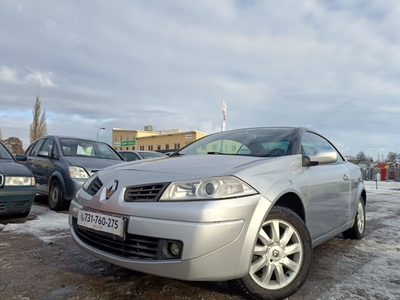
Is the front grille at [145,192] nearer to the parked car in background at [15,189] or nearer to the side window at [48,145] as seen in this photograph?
the parked car in background at [15,189]

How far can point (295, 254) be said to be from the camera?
92.9 inches

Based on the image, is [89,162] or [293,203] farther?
[89,162]

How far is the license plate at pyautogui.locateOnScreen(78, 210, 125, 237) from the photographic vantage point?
2.09 metres

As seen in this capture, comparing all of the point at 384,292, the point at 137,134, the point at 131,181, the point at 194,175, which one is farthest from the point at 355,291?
the point at 137,134

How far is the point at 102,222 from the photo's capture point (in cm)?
222

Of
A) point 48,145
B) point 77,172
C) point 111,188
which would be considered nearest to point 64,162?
point 77,172

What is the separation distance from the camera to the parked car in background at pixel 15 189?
440cm

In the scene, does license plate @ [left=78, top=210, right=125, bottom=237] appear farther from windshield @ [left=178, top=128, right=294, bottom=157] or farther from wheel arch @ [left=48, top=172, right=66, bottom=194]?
wheel arch @ [left=48, top=172, right=66, bottom=194]

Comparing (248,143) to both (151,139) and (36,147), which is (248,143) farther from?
(151,139)

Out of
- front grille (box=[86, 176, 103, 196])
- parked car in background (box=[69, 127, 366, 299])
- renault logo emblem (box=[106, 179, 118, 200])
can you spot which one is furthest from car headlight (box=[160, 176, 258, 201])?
front grille (box=[86, 176, 103, 196])

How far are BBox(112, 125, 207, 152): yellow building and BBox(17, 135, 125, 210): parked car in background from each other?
39.1m

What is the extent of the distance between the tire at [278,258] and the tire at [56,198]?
440cm

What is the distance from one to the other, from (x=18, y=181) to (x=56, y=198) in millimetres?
1256

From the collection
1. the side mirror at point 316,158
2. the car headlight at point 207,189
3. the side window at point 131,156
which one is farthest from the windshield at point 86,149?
the side mirror at point 316,158
